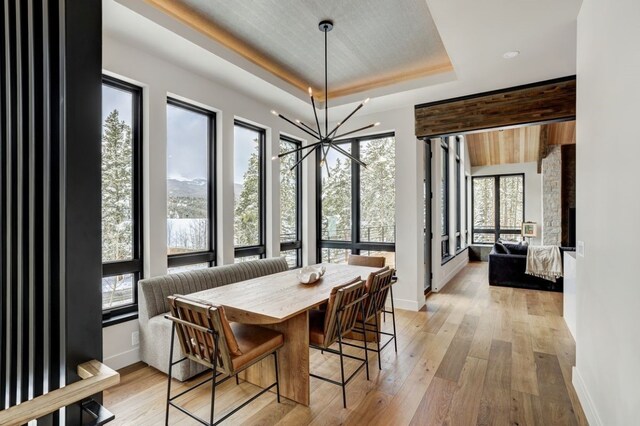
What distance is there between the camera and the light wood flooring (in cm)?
224

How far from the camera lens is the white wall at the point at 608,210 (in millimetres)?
1495

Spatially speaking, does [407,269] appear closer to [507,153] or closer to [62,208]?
[62,208]

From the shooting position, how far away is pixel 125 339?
2959 millimetres

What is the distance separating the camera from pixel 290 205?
5.20 metres

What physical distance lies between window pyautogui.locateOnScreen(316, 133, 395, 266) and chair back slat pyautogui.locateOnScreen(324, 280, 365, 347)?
2.52 m

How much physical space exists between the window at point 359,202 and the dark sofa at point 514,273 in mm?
2548

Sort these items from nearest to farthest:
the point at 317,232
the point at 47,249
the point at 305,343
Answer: the point at 47,249 → the point at 305,343 → the point at 317,232

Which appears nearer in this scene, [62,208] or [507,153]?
Result: [62,208]

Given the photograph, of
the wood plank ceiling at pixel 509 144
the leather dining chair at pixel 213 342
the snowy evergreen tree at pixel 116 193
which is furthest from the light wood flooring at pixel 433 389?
the wood plank ceiling at pixel 509 144

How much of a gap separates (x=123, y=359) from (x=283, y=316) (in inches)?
74.5

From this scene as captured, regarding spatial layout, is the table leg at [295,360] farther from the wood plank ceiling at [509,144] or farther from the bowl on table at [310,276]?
the wood plank ceiling at [509,144]

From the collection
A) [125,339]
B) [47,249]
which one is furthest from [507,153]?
[47,249]

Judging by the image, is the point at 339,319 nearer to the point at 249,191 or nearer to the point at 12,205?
the point at 12,205

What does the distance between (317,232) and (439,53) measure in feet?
10.4
